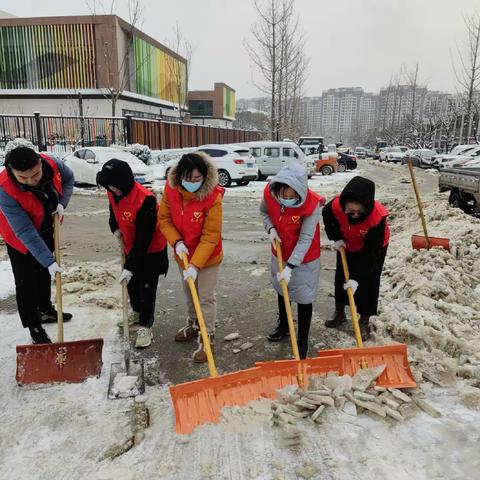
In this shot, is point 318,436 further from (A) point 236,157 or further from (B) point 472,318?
(A) point 236,157

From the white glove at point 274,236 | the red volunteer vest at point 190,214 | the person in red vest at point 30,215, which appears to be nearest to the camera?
the person in red vest at point 30,215

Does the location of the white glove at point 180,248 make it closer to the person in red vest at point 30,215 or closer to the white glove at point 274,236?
the white glove at point 274,236

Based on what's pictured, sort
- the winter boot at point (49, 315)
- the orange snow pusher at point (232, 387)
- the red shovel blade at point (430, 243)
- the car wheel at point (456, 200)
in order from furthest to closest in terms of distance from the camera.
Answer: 1. the car wheel at point (456, 200)
2. the red shovel blade at point (430, 243)
3. the winter boot at point (49, 315)
4. the orange snow pusher at point (232, 387)

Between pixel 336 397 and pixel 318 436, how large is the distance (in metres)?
0.30

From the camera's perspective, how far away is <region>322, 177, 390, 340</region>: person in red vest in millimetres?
3066

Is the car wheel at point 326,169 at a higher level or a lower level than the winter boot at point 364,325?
higher

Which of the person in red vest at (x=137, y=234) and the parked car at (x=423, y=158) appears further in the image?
the parked car at (x=423, y=158)

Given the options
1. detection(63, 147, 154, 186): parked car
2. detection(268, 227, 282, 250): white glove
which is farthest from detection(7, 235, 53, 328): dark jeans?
detection(63, 147, 154, 186): parked car

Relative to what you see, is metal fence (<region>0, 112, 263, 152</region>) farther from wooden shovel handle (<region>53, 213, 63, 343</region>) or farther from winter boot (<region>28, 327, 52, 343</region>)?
winter boot (<region>28, 327, 52, 343</region>)

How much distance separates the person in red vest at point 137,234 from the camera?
3064mm

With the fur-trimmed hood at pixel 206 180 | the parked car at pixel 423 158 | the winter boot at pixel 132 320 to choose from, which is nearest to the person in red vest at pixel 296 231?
the fur-trimmed hood at pixel 206 180

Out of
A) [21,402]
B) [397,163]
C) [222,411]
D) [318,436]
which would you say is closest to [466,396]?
[318,436]

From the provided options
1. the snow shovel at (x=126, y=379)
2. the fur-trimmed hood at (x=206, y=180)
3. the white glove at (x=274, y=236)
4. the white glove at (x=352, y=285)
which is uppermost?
the fur-trimmed hood at (x=206, y=180)

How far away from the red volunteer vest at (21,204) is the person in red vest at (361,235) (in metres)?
2.18
